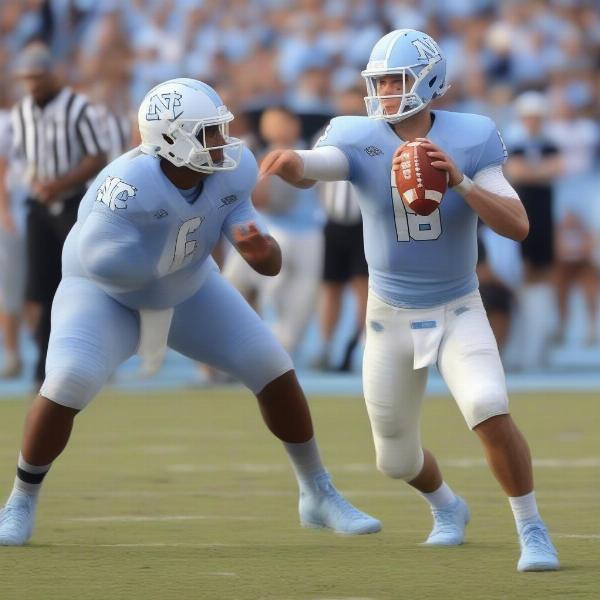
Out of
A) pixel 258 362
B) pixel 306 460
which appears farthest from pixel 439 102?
pixel 258 362

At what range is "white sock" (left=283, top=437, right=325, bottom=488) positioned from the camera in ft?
17.9

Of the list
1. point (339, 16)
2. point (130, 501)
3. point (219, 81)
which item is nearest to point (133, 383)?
point (219, 81)

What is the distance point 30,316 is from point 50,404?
239 inches

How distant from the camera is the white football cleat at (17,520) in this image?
5.09 meters

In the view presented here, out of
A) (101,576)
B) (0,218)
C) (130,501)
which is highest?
(101,576)

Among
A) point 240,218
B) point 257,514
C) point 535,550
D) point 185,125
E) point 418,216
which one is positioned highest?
point 185,125

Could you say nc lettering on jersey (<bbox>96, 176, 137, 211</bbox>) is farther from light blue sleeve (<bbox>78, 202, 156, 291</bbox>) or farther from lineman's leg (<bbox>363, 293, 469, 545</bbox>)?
lineman's leg (<bbox>363, 293, 469, 545</bbox>)

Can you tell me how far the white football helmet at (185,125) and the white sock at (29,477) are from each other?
929 millimetres

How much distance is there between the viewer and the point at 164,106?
16.5 ft

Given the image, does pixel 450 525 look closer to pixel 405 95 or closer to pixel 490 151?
pixel 490 151

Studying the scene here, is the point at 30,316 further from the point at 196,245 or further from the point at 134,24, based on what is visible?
the point at 196,245

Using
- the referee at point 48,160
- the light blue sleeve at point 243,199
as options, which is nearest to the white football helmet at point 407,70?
the light blue sleeve at point 243,199

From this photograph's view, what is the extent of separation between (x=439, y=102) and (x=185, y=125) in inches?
195

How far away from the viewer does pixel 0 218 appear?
10477mm
